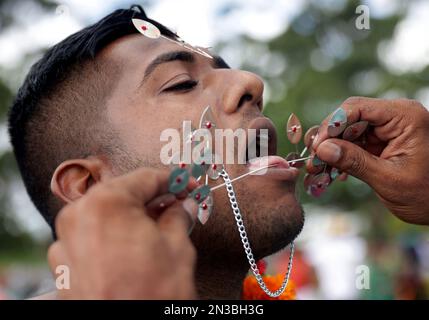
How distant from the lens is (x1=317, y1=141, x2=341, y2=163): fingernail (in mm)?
2682

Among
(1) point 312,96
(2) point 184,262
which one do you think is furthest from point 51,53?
(1) point 312,96

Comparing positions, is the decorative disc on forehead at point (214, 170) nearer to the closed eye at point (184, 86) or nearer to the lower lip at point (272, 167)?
the lower lip at point (272, 167)

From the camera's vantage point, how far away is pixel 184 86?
288 centimetres

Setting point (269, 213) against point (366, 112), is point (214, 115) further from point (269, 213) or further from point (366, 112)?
point (366, 112)

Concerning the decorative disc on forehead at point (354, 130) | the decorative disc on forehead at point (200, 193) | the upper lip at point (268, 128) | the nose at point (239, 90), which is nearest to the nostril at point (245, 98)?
the nose at point (239, 90)

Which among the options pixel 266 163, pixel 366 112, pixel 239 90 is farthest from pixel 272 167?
pixel 366 112

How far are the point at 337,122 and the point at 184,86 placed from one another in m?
0.79

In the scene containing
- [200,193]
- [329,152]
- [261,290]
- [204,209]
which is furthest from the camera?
[261,290]

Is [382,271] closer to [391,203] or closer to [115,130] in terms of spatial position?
[391,203]

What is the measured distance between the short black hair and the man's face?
15 centimetres

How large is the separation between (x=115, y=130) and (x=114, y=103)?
16 cm

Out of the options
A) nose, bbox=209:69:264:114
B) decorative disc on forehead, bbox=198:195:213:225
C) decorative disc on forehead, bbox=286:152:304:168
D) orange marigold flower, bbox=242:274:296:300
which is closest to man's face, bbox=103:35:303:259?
nose, bbox=209:69:264:114

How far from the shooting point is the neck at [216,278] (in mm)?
A: 2832

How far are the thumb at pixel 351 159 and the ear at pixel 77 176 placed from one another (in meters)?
1.06
